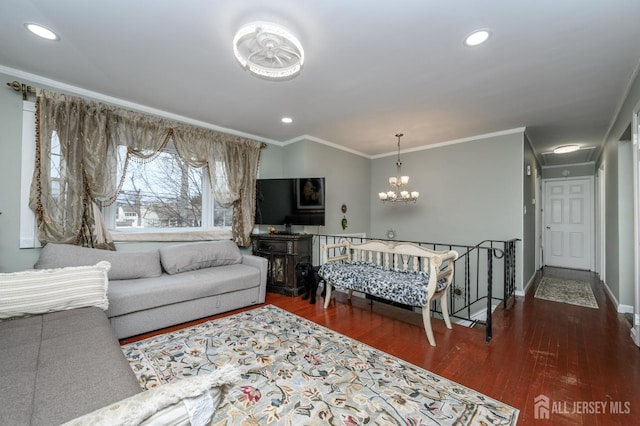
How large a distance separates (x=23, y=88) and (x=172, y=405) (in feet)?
11.2

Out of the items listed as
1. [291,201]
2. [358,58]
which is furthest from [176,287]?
[358,58]

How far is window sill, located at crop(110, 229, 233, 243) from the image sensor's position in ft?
9.71

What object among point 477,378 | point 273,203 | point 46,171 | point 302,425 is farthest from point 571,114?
point 46,171

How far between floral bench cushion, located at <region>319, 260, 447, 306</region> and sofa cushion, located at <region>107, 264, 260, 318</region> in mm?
962

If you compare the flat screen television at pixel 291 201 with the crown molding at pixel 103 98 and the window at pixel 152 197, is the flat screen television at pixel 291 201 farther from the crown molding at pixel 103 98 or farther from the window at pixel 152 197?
the crown molding at pixel 103 98

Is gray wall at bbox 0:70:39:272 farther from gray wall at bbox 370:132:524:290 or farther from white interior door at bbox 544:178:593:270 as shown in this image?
white interior door at bbox 544:178:593:270

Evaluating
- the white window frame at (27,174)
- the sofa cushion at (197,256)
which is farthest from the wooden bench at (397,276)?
the white window frame at (27,174)

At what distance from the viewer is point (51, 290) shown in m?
1.80

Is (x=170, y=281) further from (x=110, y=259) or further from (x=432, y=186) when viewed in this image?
(x=432, y=186)

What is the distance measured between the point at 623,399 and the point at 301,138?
4164 millimetres

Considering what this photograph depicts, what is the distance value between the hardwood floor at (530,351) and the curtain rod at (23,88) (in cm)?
246

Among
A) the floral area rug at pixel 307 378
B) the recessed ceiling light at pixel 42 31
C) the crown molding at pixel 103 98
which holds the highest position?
the recessed ceiling light at pixel 42 31

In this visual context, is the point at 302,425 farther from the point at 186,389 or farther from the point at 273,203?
the point at 273,203

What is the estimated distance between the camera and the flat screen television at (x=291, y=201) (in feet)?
12.9
